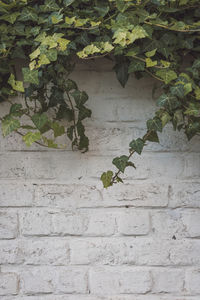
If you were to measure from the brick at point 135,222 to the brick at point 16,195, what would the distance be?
319mm

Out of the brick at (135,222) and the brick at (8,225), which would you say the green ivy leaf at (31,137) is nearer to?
the brick at (8,225)

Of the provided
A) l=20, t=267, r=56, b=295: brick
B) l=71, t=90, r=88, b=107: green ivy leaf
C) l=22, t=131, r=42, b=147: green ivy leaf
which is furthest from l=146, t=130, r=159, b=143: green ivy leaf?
l=20, t=267, r=56, b=295: brick

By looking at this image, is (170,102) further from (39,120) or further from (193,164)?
(39,120)

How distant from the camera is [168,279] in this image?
112 cm

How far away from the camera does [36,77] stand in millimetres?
968

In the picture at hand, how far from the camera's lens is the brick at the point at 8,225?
1137 mm

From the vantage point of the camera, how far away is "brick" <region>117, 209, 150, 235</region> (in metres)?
1.12

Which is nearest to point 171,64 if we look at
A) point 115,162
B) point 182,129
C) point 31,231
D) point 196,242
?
point 182,129

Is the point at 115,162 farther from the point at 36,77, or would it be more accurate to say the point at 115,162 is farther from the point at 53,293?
the point at 53,293

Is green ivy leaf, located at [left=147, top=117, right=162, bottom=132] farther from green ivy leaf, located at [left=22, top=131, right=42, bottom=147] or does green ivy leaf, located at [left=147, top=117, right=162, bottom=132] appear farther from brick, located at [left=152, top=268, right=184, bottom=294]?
brick, located at [left=152, top=268, right=184, bottom=294]

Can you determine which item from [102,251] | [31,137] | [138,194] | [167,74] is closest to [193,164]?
[138,194]

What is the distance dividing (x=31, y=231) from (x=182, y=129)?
24.0 inches

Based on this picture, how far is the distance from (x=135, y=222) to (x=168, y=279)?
8.6 inches

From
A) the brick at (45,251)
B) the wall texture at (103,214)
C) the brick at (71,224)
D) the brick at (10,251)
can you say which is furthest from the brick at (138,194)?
the brick at (10,251)
